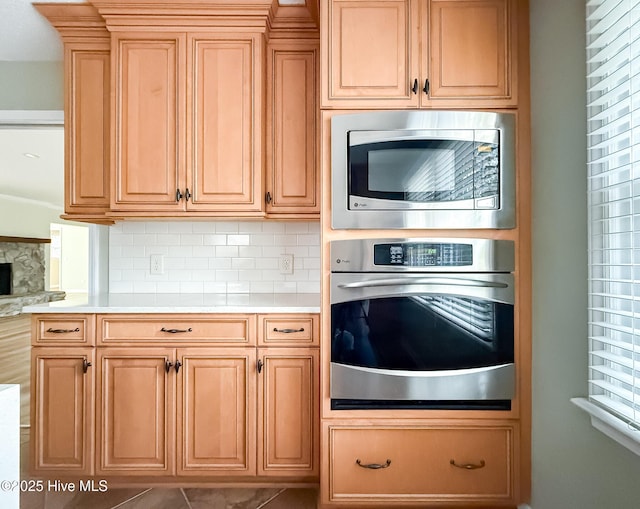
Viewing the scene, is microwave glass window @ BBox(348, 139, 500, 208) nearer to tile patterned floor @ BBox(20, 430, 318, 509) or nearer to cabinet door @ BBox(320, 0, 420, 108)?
cabinet door @ BBox(320, 0, 420, 108)

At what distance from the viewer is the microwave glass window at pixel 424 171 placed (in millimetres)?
1697

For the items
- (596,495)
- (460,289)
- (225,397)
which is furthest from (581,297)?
(225,397)

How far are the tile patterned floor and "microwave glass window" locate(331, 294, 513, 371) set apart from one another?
2.56ft

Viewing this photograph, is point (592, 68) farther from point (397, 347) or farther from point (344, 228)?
point (397, 347)

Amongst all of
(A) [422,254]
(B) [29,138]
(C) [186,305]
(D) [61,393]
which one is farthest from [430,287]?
(B) [29,138]

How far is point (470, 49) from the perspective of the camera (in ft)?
5.65

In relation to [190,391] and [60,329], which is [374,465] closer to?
[190,391]

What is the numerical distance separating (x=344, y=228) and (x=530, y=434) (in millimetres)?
1170

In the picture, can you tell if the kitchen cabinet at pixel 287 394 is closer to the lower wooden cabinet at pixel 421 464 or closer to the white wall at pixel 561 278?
the lower wooden cabinet at pixel 421 464

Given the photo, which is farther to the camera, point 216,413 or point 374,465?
point 216,413

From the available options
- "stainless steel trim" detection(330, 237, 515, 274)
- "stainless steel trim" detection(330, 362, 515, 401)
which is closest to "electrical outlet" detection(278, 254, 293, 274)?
"stainless steel trim" detection(330, 237, 515, 274)

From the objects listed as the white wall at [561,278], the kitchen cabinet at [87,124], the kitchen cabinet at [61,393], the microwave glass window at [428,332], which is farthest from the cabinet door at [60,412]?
the white wall at [561,278]

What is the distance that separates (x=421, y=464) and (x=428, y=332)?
1.88 feet

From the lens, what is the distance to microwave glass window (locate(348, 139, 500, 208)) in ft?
5.57
